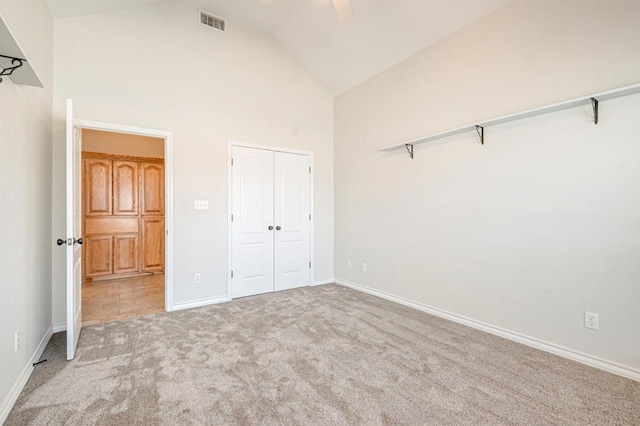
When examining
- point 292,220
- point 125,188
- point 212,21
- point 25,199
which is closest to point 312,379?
point 25,199

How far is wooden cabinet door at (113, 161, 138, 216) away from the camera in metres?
5.19

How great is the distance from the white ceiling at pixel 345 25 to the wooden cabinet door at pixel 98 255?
134 inches

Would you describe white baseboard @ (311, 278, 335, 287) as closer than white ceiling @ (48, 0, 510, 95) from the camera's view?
No

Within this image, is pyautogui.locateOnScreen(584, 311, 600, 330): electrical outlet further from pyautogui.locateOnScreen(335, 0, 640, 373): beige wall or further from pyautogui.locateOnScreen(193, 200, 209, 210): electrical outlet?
pyautogui.locateOnScreen(193, 200, 209, 210): electrical outlet

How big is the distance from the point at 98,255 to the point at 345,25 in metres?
5.28

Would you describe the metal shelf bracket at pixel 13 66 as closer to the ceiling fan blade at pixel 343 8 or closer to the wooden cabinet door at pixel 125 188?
the ceiling fan blade at pixel 343 8

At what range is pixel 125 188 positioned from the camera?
528 centimetres

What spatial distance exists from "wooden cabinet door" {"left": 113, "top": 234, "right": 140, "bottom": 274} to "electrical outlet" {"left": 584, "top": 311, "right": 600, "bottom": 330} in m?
6.23

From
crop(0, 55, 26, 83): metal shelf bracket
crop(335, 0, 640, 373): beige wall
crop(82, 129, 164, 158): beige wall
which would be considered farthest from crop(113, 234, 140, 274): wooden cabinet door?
crop(335, 0, 640, 373): beige wall

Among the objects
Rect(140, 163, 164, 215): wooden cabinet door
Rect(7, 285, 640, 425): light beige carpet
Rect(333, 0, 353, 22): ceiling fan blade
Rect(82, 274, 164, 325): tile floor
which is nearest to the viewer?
Rect(7, 285, 640, 425): light beige carpet

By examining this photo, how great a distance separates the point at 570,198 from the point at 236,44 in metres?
4.21

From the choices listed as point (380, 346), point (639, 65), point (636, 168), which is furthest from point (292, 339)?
point (639, 65)

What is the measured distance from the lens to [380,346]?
2.63 meters

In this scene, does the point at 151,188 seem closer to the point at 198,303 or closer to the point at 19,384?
the point at 198,303
